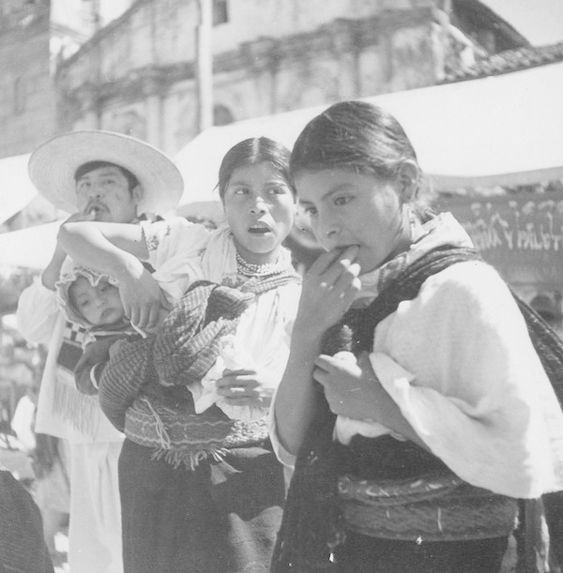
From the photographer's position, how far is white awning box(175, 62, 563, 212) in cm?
237

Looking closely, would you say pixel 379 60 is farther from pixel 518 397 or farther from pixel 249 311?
pixel 518 397

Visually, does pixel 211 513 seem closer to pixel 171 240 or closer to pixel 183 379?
pixel 183 379

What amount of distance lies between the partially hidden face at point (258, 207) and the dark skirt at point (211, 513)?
48 centimetres

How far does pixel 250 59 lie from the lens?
4043 mm

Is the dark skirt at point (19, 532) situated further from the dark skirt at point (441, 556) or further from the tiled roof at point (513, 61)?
the tiled roof at point (513, 61)

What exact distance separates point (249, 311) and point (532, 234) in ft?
4.17

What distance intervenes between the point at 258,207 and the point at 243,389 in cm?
45

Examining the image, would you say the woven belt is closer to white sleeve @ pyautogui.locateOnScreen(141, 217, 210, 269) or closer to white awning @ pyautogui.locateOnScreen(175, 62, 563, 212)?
white sleeve @ pyautogui.locateOnScreen(141, 217, 210, 269)

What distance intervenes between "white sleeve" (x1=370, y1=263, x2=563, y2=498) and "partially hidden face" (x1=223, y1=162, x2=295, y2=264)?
30.8 inches

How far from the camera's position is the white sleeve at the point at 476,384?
101 cm

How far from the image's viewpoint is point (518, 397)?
100 cm

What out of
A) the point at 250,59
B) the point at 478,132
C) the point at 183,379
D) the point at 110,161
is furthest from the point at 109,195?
the point at 250,59

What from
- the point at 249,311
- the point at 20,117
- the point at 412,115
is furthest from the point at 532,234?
the point at 20,117

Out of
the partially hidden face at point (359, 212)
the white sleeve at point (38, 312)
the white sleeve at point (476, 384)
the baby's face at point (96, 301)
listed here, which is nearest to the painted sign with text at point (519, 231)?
the baby's face at point (96, 301)
